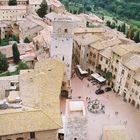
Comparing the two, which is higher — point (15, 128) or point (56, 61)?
point (56, 61)

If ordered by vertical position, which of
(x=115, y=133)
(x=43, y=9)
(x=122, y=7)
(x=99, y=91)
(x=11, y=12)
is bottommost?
(x=99, y=91)

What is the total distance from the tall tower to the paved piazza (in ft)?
18.1

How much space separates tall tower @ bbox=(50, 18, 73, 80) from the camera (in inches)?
2148

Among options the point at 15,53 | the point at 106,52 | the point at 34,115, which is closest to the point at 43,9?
the point at 15,53

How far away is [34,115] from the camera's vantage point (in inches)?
1662

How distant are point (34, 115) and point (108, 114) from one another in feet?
48.5

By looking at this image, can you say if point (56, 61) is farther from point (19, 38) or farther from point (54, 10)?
point (54, 10)

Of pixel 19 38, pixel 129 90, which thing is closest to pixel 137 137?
pixel 129 90

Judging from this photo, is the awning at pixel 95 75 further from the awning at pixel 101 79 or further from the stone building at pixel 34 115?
the stone building at pixel 34 115

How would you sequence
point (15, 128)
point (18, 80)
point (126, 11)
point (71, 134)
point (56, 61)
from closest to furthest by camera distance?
point (71, 134)
point (15, 128)
point (18, 80)
point (56, 61)
point (126, 11)

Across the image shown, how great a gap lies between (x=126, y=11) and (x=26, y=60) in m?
77.7

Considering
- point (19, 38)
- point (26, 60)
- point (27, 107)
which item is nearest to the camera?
point (27, 107)

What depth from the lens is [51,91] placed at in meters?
48.5

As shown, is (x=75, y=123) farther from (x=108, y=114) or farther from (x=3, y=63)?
(x=3, y=63)
